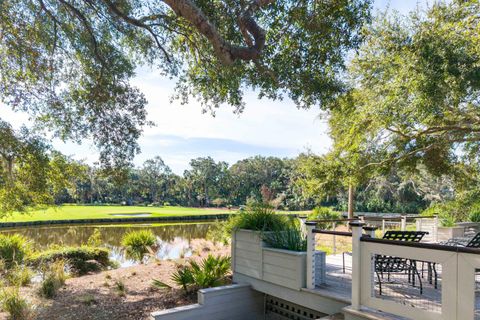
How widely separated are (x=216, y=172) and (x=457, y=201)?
164 feet

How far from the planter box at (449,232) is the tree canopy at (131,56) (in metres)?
6.13

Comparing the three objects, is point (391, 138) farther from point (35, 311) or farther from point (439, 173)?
point (35, 311)

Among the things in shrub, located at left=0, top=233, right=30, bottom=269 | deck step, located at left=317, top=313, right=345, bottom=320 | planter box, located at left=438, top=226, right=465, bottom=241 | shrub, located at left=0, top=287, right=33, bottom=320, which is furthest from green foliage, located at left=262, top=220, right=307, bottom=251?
shrub, located at left=0, top=233, right=30, bottom=269

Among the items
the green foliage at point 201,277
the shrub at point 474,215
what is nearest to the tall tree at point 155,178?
the shrub at point 474,215

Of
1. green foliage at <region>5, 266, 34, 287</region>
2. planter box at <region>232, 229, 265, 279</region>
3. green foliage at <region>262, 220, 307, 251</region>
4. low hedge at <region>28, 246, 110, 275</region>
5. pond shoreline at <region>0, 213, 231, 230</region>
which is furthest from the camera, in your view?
pond shoreline at <region>0, 213, 231, 230</region>

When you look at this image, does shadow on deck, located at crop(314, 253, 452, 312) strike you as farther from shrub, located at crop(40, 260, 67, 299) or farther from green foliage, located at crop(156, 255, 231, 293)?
shrub, located at crop(40, 260, 67, 299)

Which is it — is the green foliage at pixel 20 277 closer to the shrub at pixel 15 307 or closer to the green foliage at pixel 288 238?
the shrub at pixel 15 307

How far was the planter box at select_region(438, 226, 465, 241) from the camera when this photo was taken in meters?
9.96

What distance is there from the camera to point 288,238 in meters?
5.60

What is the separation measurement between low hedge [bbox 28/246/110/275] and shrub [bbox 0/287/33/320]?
361 cm

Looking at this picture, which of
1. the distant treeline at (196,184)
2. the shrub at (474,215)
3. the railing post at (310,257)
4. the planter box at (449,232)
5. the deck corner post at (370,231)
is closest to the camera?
the deck corner post at (370,231)

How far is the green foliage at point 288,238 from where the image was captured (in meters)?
5.46

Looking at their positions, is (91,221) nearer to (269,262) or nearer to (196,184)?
(269,262)

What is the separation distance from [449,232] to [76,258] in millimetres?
10089
